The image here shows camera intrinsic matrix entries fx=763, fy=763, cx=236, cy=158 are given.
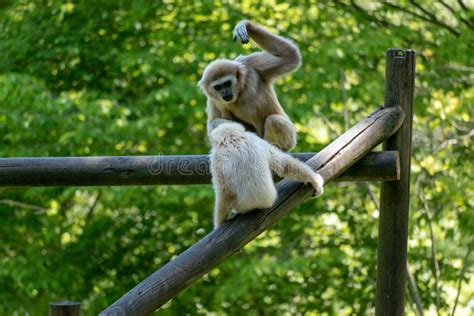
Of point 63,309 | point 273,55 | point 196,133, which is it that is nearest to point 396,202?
point 273,55

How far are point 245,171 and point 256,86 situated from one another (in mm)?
1408

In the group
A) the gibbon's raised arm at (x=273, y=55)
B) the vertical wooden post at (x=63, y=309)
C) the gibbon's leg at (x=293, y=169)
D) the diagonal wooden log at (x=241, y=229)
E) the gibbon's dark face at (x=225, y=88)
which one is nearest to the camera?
the vertical wooden post at (x=63, y=309)

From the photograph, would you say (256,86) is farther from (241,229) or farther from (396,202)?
(241,229)

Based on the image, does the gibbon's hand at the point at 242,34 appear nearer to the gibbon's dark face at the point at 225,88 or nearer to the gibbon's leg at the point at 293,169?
the gibbon's dark face at the point at 225,88

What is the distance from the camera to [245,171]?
143 inches

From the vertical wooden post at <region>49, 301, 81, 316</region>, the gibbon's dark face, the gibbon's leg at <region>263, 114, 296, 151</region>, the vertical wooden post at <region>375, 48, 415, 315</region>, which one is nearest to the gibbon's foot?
the vertical wooden post at <region>375, 48, 415, 315</region>

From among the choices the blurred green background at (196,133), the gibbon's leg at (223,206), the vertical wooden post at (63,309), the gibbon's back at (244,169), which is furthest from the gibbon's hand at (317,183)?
the blurred green background at (196,133)

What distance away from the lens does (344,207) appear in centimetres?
833

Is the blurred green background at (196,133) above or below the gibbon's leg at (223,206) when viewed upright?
below

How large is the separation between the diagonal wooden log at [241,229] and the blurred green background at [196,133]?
3001mm

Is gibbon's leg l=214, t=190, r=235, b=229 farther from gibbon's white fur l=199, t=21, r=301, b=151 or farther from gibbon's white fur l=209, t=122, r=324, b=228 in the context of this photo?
gibbon's white fur l=199, t=21, r=301, b=151

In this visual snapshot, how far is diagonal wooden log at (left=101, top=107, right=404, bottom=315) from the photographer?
3070mm

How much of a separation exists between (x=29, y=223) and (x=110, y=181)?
4627 mm

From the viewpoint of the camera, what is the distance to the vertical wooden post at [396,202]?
14.7 ft
